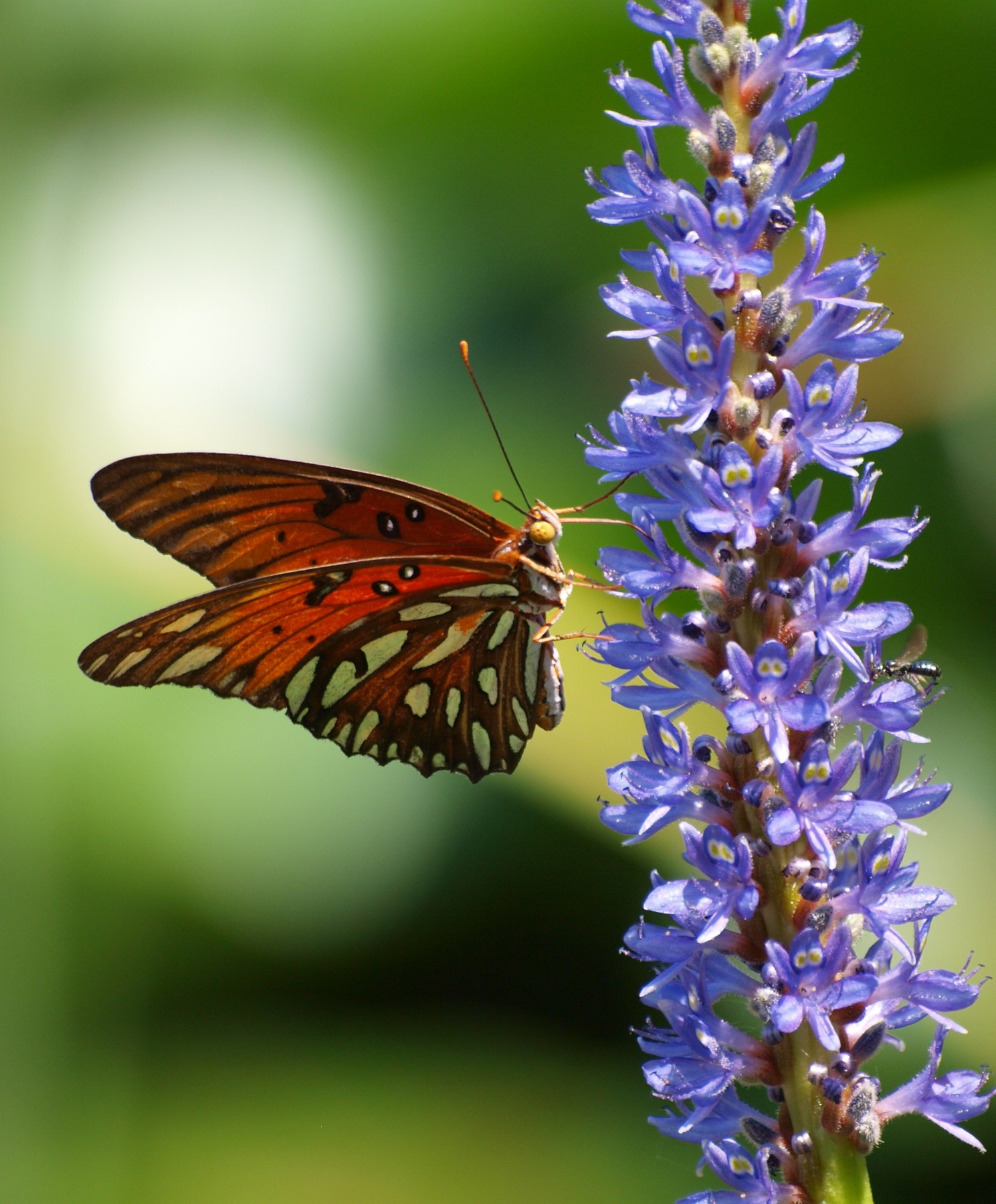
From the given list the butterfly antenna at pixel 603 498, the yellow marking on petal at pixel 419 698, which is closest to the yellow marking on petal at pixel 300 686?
the yellow marking on petal at pixel 419 698

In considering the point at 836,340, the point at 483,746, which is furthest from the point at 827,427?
A: the point at 483,746

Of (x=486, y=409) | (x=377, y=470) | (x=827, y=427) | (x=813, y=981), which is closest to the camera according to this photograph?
(x=813, y=981)

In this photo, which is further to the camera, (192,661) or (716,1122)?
(192,661)

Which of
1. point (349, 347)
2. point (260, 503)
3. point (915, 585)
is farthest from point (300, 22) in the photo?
point (915, 585)

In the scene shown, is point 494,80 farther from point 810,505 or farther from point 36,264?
point 810,505

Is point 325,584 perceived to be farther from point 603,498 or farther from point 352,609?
point 603,498

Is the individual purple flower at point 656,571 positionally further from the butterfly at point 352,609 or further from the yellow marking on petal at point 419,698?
the yellow marking on petal at point 419,698

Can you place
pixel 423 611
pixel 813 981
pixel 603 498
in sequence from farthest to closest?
pixel 423 611
pixel 603 498
pixel 813 981
